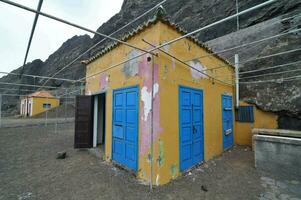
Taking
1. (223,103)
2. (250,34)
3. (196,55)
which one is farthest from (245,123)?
(250,34)

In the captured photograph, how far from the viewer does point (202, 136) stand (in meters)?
4.08

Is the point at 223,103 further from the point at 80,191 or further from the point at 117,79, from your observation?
the point at 80,191

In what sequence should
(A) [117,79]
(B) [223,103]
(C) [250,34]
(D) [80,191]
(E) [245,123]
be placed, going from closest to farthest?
(D) [80,191]
(A) [117,79]
(B) [223,103]
(E) [245,123]
(C) [250,34]

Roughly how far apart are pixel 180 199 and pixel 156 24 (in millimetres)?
3344

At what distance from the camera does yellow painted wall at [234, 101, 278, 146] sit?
5.32 m

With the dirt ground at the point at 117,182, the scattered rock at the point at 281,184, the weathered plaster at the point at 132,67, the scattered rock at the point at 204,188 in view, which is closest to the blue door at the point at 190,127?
the dirt ground at the point at 117,182

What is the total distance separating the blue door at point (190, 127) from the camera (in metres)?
3.43

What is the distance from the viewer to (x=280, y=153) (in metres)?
3.52

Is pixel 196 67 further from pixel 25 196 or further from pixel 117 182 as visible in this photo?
pixel 25 196

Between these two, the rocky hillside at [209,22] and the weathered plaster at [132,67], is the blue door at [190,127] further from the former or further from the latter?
the rocky hillside at [209,22]

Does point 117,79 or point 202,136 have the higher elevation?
point 117,79

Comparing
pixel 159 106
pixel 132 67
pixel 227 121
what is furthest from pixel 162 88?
pixel 227 121

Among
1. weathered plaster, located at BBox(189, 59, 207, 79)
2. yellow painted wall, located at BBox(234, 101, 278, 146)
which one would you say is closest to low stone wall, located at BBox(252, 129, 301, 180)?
yellow painted wall, located at BBox(234, 101, 278, 146)

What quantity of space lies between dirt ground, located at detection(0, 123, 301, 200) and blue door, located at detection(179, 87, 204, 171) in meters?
0.31
